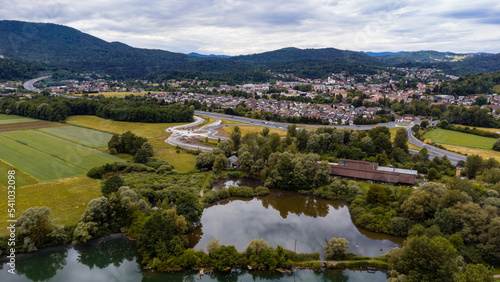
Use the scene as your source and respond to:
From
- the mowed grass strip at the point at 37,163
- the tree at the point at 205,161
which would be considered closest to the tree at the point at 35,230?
the mowed grass strip at the point at 37,163

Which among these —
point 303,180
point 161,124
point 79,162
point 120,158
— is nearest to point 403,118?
point 303,180

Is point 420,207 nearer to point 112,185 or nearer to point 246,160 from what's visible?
point 246,160

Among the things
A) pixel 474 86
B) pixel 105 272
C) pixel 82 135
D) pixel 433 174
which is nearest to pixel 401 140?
pixel 433 174

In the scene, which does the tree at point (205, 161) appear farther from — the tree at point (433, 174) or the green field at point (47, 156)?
the tree at point (433, 174)

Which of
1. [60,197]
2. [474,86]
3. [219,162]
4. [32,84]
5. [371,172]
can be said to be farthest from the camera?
[32,84]

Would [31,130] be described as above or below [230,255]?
above

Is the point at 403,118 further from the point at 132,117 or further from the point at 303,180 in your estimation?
the point at 132,117
